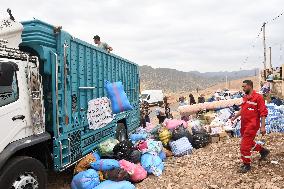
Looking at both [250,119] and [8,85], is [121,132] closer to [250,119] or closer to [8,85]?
[250,119]

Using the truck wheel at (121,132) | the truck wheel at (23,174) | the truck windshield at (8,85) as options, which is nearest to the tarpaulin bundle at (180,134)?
the truck wheel at (121,132)

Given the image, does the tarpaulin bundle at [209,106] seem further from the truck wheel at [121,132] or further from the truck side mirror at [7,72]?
the truck side mirror at [7,72]

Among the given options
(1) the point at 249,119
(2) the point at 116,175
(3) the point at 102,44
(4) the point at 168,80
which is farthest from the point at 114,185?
(4) the point at 168,80

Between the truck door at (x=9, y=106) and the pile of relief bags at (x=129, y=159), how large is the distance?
171 centimetres

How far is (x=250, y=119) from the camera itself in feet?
22.7

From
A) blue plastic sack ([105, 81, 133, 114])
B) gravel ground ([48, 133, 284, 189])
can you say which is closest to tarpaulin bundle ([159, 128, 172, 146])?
gravel ground ([48, 133, 284, 189])

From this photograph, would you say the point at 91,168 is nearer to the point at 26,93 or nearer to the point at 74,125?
the point at 74,125

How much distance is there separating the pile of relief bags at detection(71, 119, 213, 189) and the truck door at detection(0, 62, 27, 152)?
171 cm

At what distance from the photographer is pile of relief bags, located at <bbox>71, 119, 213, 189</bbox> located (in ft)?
21.3

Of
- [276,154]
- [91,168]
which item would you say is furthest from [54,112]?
[276,154]

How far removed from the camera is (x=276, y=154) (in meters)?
7.90

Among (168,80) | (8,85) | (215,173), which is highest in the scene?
(8,85)

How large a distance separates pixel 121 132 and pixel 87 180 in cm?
356

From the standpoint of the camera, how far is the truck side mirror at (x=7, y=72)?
16.3 feet
